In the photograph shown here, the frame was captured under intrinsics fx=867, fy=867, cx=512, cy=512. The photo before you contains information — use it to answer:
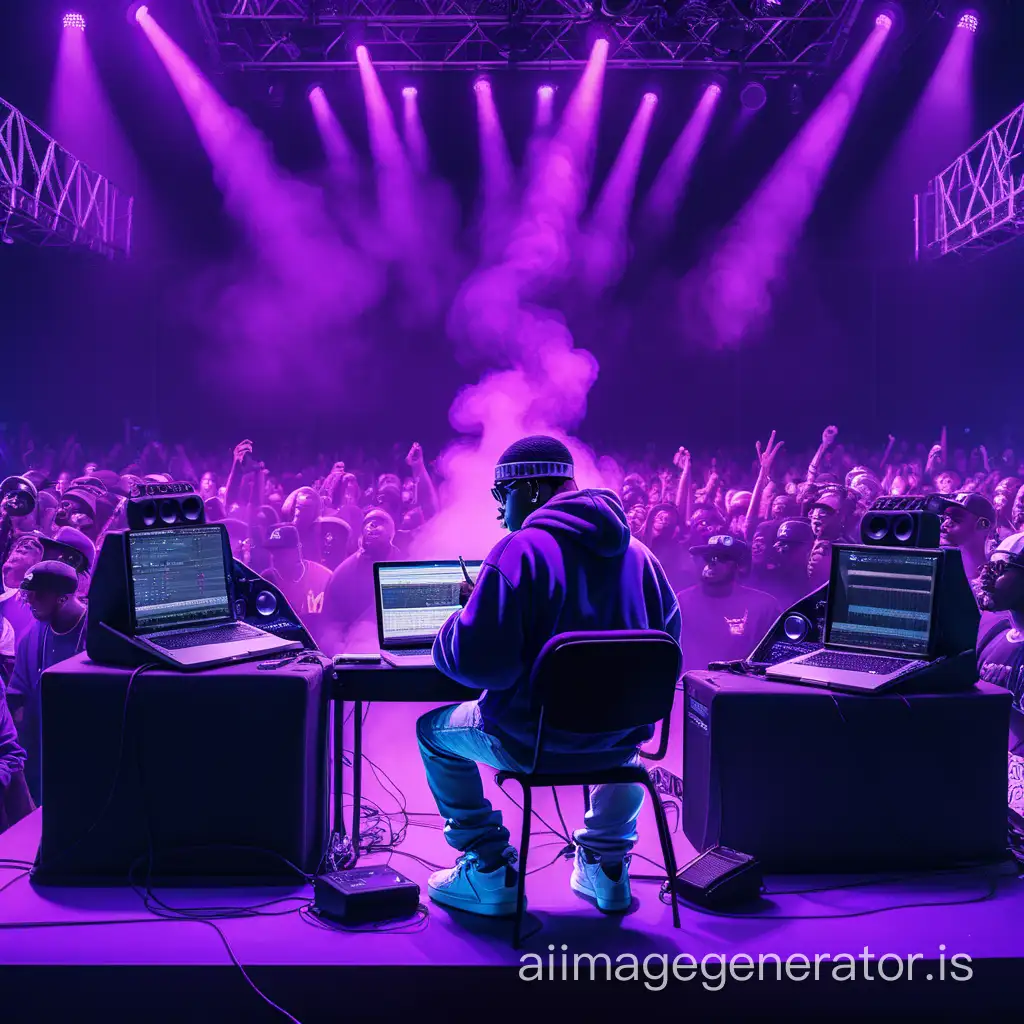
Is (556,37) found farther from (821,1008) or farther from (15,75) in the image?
(821,1008)

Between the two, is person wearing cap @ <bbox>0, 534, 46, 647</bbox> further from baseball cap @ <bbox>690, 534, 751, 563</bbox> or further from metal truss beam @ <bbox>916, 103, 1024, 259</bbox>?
metal truss beam @ <bbox>916, 103, 1024, 259</bbox>

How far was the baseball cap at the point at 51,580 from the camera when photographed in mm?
3586

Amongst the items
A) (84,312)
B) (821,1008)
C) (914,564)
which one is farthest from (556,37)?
(821,1008)

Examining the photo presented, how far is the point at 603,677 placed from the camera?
7.15ft

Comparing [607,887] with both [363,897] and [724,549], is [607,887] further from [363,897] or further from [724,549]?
[724,549]

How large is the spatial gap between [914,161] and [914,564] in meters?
8.42

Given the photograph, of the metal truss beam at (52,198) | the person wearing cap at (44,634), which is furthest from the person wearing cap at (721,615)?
the metal truss beam at (52,198)

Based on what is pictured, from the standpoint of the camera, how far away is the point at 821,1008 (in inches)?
83.2

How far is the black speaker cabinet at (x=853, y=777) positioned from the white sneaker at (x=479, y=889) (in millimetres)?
665

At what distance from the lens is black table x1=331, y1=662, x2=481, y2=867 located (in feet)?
9.44

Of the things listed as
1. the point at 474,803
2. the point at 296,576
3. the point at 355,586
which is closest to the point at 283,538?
the point at 296,576

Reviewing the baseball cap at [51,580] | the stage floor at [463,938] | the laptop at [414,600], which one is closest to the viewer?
the stage floor at [463,938]

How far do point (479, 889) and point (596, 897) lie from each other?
0.35 m

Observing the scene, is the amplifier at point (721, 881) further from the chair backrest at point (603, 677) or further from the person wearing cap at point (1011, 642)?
the person wearing cap at point (1011, 642)
